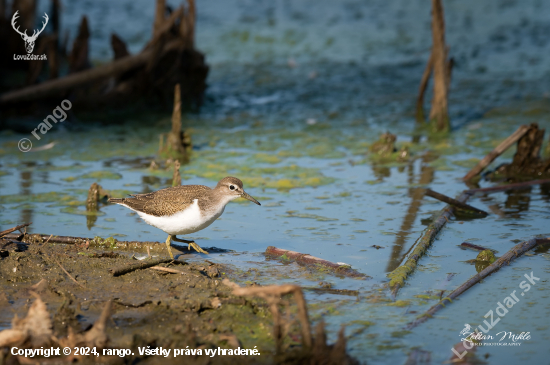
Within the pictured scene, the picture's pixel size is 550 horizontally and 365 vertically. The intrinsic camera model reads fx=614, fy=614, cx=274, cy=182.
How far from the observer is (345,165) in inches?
349

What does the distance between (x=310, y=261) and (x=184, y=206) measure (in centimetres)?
122

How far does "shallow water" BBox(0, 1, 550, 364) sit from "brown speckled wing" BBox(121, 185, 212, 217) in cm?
63

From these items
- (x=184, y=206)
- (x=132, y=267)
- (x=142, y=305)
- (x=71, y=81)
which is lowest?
(x=142, y=305)

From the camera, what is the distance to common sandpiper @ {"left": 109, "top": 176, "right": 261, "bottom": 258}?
5.45 meters

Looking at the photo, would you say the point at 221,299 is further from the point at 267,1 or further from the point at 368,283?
the point at 267,1

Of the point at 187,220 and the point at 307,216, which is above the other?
the point at 187,220

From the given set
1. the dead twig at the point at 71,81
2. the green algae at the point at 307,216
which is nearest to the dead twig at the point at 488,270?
the green algae at the point at 307,216

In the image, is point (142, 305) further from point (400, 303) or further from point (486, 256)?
point (486, 256)

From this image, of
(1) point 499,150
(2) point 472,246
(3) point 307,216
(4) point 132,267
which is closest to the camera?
(4) point 132,267

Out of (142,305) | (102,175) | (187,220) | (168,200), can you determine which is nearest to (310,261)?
(187,220)

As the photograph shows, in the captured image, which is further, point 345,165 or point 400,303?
point 345,165

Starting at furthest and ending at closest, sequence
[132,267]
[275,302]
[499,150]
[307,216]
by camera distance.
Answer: [499,150] → [307,216] → [132,267] → [275,302]

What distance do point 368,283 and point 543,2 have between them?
51.7 feet

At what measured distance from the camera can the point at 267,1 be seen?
20.0 meters
